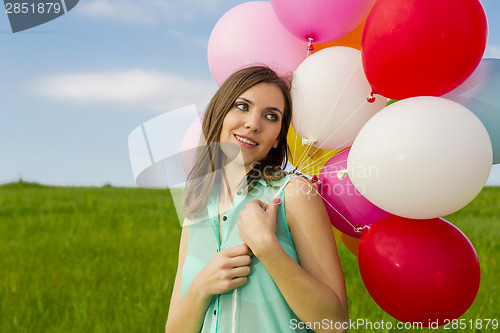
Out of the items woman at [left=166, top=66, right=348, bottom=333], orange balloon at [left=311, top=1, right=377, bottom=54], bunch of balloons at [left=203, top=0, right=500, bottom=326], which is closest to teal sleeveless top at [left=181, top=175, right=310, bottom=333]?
woman at [left=166, top=66, right=348, bottom=333]

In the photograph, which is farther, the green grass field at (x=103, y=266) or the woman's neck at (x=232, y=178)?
the green grass field at (x=103, y=266)

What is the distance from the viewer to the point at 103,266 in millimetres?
4598

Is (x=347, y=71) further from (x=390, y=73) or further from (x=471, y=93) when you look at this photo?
(x=471, y=93)

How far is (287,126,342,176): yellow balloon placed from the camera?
1969 mm

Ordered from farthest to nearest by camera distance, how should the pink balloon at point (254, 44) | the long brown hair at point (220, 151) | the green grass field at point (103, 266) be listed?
1. the green grass field at point (103, 266)
2. the pink balloon at point (254, 44)
3. the long brown hair at point (220, 151)

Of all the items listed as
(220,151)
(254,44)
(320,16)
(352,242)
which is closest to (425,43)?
(320,16)

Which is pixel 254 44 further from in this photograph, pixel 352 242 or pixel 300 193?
pixel 352 242

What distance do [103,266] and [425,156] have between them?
3.98 m

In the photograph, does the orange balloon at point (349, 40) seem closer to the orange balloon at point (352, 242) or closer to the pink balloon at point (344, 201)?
the pink balloon at point (344, 201)

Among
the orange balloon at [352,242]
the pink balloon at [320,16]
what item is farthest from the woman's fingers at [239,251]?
the pink balloon at [320,16]

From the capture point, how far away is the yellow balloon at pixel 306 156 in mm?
1969

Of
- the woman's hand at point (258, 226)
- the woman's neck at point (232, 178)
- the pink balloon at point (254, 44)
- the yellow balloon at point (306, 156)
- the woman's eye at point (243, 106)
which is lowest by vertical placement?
the woman's hand at point (258, 226)

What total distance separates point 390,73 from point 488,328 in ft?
8.26

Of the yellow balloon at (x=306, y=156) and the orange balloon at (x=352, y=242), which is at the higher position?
the yellow balloon at (x=306, y=156)
